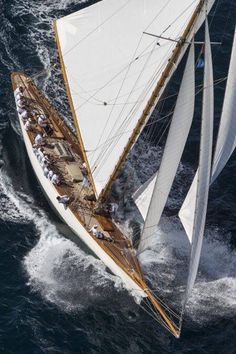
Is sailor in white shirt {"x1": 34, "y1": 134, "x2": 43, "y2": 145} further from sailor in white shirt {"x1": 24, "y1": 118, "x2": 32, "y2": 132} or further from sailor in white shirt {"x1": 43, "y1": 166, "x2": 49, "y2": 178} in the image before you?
sailor in white shirt {"x1": 43, "y1": 166, "x2": 49, "y2": 178}

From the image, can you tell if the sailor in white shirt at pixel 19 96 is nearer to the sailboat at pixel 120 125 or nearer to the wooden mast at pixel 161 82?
the sailboat at pixel 120 125

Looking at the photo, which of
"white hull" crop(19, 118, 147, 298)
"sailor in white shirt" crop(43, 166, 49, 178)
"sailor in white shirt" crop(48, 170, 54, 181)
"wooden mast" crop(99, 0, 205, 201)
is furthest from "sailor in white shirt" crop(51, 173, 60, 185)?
"wooden mast" crop(99, 0, 205, 201)

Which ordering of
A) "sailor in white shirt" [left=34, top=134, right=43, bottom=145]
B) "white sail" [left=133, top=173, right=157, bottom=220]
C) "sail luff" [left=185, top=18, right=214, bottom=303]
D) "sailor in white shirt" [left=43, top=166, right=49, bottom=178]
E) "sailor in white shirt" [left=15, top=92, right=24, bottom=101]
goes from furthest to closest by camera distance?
1. "sailor in white shirt" [left=15, top=92, right=24, bottom=101]
2. "sailor in white shirt" [left=34, top=134, right=43, bottom=145]
3. "sailor in white shirt" [left=43, top=166, right=49, bottom=178]
4. "white sail" [left=133, top=173, right=157, bottom=220]
5. "sail luff" [left=185, top=18, right=214, bottom=303]

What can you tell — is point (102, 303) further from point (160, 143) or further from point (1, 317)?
point (160, 143)

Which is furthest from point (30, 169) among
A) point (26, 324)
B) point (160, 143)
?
point (26, 324)

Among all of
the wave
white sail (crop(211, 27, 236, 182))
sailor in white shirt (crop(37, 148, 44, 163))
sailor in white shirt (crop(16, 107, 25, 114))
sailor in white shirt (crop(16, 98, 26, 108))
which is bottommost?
the wave

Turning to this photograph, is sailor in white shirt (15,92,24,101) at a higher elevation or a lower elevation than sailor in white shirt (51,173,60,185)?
higher

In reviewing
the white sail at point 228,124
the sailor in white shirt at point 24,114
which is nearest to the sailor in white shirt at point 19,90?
the sailor in white shirt at point 24,114

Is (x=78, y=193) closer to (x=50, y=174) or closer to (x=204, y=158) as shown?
(x=50, y=174)
